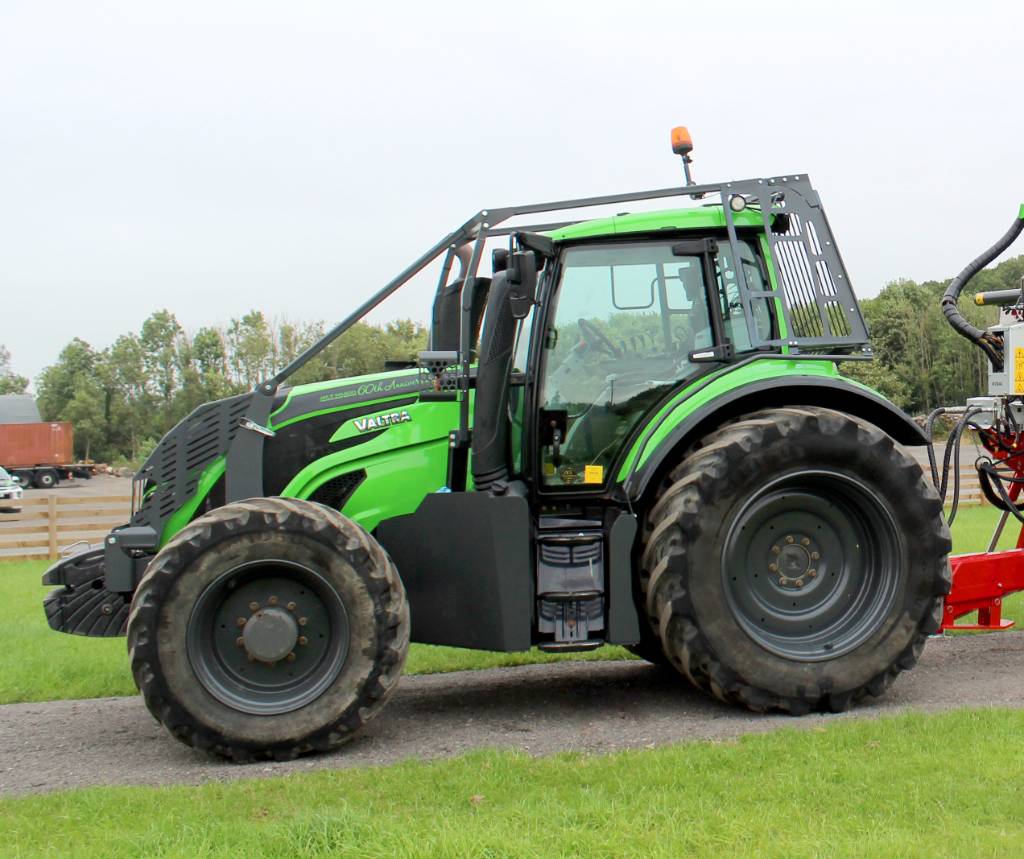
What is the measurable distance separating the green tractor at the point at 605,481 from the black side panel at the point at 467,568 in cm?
1

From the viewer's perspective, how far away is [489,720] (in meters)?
6.31

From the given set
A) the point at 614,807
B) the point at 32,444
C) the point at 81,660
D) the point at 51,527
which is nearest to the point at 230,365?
the point at 32,444

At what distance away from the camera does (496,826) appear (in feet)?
13.7

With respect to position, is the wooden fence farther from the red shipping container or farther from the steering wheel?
the red shipping container

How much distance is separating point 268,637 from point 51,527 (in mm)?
13883

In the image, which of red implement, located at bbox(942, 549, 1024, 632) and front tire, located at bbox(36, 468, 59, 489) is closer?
red implement, located at bbox(942, 549, 1024, 632)

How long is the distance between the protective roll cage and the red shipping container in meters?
40.8

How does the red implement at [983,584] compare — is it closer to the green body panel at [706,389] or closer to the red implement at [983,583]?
the red implement at [983,583]

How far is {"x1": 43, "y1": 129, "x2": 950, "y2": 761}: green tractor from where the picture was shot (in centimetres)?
598

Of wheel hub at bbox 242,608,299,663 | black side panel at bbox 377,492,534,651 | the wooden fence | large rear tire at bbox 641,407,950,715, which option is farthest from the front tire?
large rear tire at bbox 641,407,950,715

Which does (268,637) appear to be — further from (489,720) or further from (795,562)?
(795,562)

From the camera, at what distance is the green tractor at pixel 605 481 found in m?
5.98

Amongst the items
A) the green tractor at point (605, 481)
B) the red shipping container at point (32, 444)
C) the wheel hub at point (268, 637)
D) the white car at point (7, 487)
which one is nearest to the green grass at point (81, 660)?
the green tractor at point (605, 481)

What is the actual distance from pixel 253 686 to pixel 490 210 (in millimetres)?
2940
